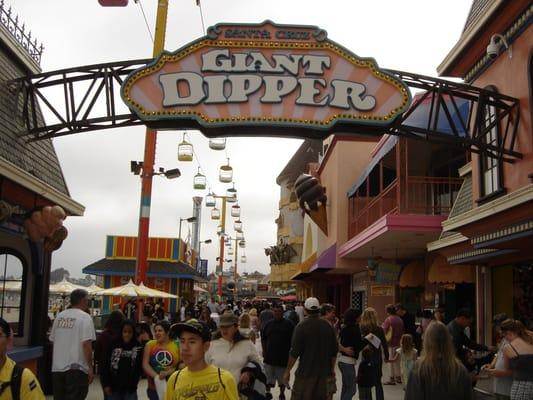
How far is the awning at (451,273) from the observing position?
15.3 metres

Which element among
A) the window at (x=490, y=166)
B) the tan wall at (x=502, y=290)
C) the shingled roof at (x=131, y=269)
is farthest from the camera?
the shingled roof at (x=131, y=269)

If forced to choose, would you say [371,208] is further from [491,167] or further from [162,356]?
[162,356]

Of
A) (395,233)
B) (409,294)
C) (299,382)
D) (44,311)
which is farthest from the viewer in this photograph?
(409,294)

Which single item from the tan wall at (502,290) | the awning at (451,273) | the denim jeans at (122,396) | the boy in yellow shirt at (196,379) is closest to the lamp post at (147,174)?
the awning at (451,273)

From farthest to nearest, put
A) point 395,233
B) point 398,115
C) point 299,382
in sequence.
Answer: point 395,233, point 398,115, point 299,382

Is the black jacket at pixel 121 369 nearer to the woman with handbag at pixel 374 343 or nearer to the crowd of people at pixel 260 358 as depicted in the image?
the crowd of people at pixel 260 358

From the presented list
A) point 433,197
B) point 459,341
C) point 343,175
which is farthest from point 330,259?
point 459,341

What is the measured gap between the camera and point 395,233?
1636cm

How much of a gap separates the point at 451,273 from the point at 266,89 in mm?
7329

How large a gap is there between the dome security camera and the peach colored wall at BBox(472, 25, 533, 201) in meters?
0.17

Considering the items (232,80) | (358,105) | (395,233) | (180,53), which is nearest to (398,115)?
(358,105)

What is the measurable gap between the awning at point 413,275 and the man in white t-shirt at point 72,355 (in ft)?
44.3

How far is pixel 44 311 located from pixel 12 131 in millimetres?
3505

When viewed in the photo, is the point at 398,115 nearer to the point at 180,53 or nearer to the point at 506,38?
the point at 506,38
